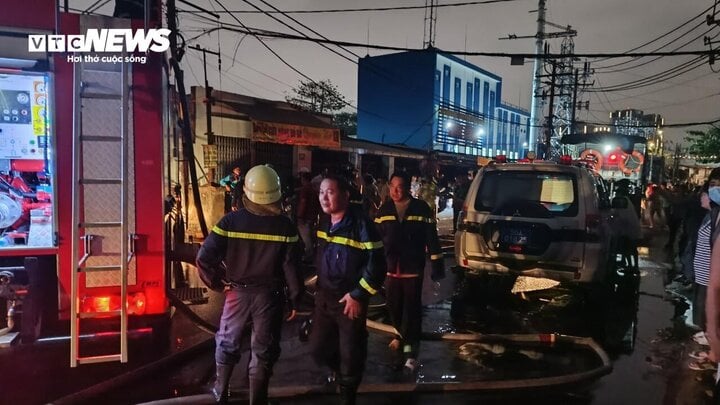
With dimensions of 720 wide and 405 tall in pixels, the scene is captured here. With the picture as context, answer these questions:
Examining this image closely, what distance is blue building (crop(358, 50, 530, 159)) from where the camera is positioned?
33.6 m

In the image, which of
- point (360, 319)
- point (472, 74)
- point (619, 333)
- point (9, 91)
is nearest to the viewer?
point (360, 319)

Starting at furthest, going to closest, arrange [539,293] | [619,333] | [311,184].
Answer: [311,184] < [539,293] < [619,333]

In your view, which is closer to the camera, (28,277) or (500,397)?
(500,397)

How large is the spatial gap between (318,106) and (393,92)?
22.1 ft

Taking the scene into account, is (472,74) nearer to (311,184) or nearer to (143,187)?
(311,184)

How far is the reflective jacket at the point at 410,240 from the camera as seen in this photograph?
4.75 m

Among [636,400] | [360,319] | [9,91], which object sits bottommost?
[636,400]

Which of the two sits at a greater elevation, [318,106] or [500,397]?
[318,106]

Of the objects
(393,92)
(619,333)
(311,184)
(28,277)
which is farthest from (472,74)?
(28,277)

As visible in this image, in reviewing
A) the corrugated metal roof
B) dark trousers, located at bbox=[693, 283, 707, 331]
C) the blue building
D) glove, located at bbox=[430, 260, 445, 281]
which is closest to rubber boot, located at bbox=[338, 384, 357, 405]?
glove, located at bbox=[430, 260, 445, 281]

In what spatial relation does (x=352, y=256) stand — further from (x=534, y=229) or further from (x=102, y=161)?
(x=534, y=229)

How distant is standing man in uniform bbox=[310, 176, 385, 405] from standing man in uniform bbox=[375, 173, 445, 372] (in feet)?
3.57

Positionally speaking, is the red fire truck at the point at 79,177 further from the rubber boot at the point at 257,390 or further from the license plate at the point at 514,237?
the license plate at the point at 514,237

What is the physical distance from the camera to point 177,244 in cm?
600
